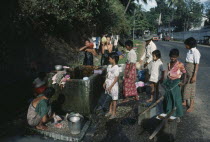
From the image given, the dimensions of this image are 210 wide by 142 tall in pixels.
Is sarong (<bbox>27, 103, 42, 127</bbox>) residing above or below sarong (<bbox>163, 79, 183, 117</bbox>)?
below

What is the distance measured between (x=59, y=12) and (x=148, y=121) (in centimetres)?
809

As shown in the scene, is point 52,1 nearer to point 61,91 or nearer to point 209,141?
point 61,91

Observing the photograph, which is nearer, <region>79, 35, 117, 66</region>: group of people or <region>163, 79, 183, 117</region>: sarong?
<region>163, 79, 183, 117</region>: sarong

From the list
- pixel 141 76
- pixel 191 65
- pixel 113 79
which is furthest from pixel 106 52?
pixel 191 65

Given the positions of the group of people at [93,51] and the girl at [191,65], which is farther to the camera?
the group of people at [93,51]

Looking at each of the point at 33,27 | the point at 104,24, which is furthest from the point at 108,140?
the point at 104,24

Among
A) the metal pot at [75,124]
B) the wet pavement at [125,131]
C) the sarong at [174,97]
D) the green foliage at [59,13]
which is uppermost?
the green foliage at [59,13]

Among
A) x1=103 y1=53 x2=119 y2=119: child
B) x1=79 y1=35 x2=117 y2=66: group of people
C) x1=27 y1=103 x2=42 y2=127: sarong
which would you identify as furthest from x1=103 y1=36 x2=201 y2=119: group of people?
x1=79 y1=35 x2=117 y2=66: group of people

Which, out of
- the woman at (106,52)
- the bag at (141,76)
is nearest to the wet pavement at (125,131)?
the bag at (141,76)

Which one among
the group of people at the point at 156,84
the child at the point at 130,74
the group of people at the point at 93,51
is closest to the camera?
the group of people at the point at 156,84

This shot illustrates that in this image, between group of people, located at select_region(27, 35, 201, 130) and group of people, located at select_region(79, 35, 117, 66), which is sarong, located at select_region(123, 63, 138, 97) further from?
group of people, located at select_region(79, 35, 117, 66)

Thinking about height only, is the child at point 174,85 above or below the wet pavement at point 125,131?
above

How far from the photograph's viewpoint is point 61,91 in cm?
546

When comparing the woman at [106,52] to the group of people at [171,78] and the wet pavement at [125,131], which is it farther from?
the wet pavement at [125,131]
